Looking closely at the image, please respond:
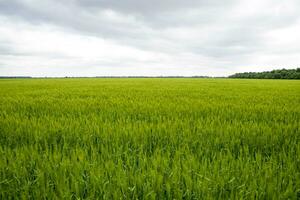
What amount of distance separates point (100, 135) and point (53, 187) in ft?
4.55

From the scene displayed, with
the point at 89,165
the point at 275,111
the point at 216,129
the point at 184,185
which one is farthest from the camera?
the point at 275,111

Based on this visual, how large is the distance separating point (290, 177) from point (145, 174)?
1.30 metres

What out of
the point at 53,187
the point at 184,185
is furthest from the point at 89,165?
the point at 184,185

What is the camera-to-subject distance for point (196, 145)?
2988 mm

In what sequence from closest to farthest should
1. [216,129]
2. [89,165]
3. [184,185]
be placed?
[184,185]
[89,165]
[216,129]

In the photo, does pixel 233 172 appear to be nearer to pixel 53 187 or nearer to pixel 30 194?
pixel 53 187

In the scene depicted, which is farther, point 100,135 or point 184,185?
point 100,135

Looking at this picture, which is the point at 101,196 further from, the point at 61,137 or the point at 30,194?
the point at 61,137

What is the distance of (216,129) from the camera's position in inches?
138

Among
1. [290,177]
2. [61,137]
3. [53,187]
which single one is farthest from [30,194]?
[290,177]

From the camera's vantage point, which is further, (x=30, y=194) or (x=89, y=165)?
(x=89, y=165)

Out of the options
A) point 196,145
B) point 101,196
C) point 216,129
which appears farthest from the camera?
point 216,129

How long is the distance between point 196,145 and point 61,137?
2042 mm

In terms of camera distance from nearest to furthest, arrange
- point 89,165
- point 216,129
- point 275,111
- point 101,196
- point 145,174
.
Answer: point 101,196, point 145,174, point 89,165, point 216,129, point 275,111
